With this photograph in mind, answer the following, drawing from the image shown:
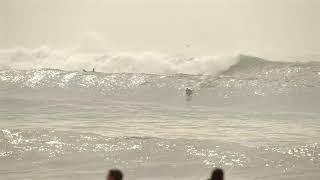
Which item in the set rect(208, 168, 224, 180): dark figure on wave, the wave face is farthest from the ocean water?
rect(208, 168, 224, 180): dark figure on wave

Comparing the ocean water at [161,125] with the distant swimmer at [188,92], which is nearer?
the ocean water at [161,125]

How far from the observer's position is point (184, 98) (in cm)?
2800

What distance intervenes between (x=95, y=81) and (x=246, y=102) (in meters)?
11.2

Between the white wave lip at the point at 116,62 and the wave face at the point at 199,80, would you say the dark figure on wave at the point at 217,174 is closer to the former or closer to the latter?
the wave face at the point at 199,80

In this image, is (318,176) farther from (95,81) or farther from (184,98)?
(95,81)

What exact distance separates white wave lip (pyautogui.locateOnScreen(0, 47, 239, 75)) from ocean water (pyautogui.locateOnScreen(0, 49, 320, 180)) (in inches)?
195

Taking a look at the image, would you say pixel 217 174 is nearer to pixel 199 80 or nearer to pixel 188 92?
pixel 188 92

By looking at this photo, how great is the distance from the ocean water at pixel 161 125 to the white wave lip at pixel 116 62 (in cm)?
496

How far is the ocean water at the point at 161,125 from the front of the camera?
41.5 feet

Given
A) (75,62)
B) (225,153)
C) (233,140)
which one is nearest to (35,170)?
(225,153)

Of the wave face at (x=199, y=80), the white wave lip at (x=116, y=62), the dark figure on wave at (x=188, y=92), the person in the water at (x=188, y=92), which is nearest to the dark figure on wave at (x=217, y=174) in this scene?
the wave face at (x=199, y=80)

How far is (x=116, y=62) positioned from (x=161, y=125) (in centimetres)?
3160

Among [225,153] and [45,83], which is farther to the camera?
[45,83]

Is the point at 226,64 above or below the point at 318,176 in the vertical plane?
above
